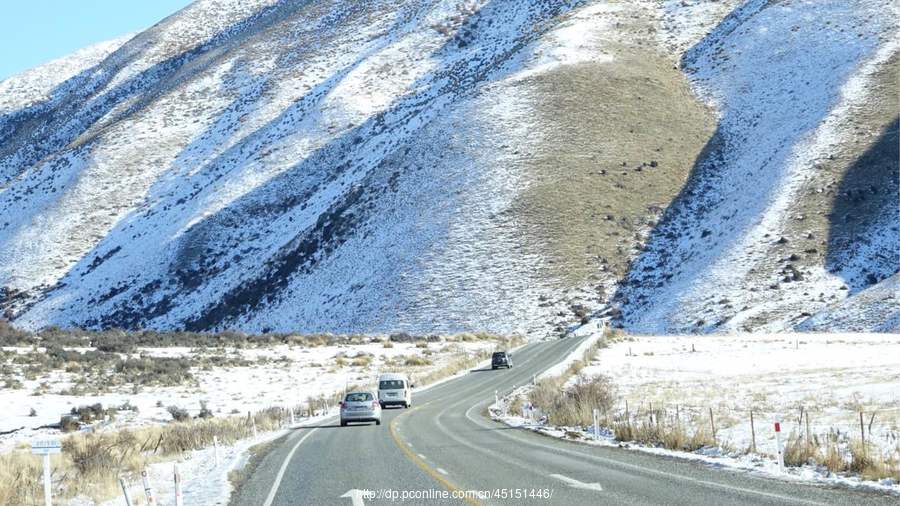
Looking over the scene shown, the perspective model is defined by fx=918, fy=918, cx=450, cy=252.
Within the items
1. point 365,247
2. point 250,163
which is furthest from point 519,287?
point 250,163

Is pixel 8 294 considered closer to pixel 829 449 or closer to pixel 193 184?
pixel 193 184

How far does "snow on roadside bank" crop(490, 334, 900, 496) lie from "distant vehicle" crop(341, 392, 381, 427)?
3.91m

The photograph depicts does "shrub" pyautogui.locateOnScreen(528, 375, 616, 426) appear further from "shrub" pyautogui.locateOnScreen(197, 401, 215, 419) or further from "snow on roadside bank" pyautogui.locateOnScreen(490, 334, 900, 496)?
"shrub" pyautogui.locateOnScreen(197, 401, 215, 419)

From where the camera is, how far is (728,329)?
62.3 m

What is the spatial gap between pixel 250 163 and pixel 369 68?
84.4 ft

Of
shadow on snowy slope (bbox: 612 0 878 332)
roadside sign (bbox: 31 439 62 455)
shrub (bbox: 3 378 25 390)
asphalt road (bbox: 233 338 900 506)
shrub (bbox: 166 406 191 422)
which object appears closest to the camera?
roadside sign (bbox: 31 439 62 455)

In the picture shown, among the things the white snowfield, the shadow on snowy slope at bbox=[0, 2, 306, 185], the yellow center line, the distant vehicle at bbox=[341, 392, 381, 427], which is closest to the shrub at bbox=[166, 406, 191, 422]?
the white snowfield

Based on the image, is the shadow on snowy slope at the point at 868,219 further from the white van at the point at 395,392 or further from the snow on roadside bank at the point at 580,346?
the white van at the point at 395,392

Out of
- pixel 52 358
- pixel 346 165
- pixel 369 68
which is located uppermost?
pixel 369 68

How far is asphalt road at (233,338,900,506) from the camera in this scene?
475 inches

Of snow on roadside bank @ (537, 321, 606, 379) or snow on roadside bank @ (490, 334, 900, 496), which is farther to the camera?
snow on roadside bank @ (537, 321, 606, 379)

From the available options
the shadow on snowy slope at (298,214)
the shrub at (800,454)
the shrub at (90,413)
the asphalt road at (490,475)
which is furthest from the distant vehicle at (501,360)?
the shadow on snowy slope at (298,214)

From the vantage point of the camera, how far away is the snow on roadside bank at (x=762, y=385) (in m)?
16.5

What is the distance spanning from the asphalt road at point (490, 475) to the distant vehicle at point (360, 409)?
3464mm
